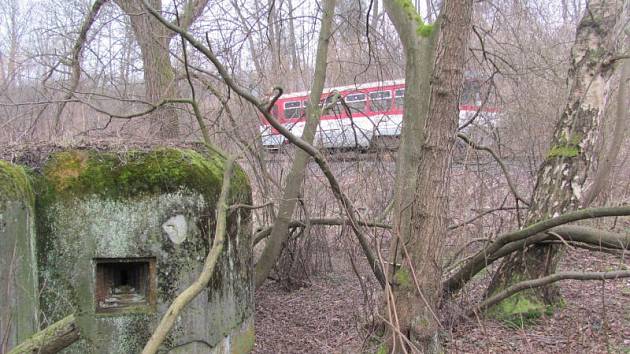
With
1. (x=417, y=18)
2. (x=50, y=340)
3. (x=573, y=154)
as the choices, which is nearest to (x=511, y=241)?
(x=573, y=154)

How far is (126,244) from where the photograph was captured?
434 centimetres

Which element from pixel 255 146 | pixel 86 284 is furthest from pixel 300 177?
pixel 86 284

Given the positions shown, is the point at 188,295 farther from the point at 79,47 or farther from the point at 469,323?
the point at 79,47

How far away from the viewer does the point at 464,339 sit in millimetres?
4738

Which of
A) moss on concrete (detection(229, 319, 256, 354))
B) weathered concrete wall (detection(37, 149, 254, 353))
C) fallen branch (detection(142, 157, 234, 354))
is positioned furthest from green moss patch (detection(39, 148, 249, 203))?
moss on concrete (detection(229, 319, 256, 354))

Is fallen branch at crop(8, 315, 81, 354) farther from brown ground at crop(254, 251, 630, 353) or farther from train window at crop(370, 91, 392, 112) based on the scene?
train window at crop(370, 91, 392, 112)

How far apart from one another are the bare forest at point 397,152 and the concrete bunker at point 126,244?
0.31 metres

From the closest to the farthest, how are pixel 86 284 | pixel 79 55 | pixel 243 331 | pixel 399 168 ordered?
pixel 86 284, pixel 399 168, pixel 243 331, pixel 79 55

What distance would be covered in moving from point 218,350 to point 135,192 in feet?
5.21

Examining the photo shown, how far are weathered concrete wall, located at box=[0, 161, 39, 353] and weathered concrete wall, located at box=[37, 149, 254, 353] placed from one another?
0.25m

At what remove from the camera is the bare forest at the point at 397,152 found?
13.2 ft

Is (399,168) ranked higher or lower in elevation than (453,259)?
higher

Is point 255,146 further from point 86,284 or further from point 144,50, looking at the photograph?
point 86,284

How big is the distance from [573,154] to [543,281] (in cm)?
142
